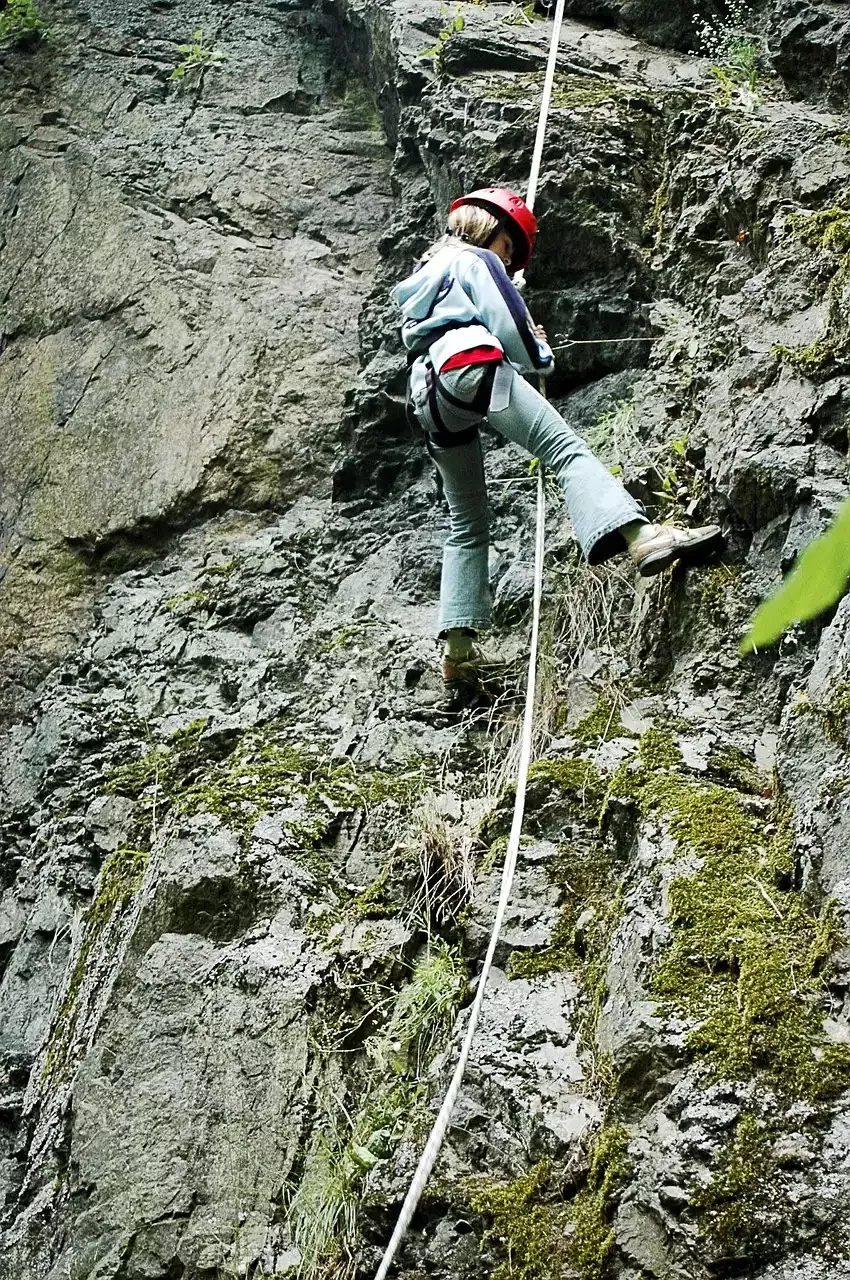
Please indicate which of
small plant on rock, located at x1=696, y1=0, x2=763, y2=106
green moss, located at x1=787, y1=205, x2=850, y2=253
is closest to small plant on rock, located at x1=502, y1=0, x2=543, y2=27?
small plant on rock, located at x1=696, y1=0, x2=763, y2=106

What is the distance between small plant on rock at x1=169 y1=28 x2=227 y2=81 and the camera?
25.2 feet

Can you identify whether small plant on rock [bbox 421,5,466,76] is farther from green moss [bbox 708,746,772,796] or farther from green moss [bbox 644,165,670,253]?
green moss [bbox 708,746,772,796]

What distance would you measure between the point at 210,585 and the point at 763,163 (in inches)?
119

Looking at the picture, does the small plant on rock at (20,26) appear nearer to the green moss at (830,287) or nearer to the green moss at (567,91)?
the green moss at (567,91)

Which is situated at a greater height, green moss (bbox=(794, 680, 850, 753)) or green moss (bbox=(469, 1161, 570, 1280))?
green moss (bbox=(794, 680, 850, 753))

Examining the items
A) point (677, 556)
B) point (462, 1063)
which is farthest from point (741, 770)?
point (462, 1063)

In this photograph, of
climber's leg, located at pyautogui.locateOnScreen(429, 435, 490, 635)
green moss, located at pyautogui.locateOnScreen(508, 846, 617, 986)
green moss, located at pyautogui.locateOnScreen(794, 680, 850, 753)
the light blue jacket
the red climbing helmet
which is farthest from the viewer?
the red climbing helmet

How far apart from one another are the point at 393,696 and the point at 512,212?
195 centimetres

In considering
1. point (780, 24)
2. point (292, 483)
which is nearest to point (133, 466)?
point (292, 483)

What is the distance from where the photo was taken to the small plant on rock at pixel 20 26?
790 cm

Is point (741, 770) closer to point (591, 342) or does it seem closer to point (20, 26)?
point (591, 342)

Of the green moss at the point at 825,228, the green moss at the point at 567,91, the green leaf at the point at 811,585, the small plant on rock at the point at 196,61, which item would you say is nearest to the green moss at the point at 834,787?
the green moss at the point at 825,228

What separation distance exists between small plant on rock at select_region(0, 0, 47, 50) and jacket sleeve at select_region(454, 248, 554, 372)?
5162 mm

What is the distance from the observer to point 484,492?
4.64 metres
